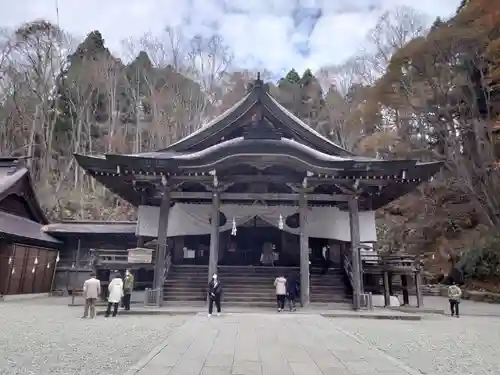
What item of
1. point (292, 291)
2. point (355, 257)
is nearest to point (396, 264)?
point (355, 257)

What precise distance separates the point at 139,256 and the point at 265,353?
8051mm

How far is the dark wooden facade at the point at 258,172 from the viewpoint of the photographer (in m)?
12.9

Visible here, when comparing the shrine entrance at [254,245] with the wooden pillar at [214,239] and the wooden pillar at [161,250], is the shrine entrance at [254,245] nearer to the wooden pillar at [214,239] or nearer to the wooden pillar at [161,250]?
the wooden pillar at [214,239]

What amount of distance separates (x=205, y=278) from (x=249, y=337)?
23.9ft

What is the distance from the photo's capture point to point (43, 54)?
97.1 ft

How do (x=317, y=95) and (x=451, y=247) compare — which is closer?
(x=451, y=247)

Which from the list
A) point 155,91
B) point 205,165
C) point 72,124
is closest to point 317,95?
point 155,91

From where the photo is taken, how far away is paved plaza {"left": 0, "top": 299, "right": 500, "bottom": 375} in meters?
5.21

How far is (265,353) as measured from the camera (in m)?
6.04

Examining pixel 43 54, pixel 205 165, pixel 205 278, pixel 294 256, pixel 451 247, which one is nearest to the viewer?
pixel 205 165

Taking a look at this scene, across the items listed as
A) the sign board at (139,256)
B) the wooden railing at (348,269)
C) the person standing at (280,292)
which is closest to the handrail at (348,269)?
the wooden railing at (348,269)

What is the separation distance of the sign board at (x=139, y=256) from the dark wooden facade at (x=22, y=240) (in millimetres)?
6449

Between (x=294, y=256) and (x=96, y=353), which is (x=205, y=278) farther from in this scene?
(x=96, y=353)

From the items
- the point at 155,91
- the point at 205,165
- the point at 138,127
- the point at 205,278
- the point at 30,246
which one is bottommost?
the point at 205,278
